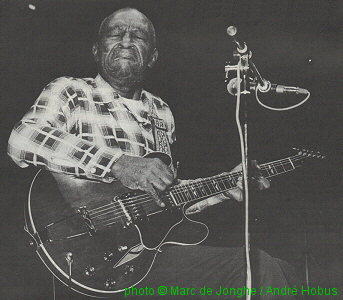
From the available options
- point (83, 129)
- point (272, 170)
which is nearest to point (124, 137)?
point (83, 129)

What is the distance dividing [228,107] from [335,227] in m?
0.68

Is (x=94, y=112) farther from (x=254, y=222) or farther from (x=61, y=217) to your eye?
(x=254, y=222)

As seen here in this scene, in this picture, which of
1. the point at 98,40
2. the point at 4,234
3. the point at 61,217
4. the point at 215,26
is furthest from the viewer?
the point at 215,26

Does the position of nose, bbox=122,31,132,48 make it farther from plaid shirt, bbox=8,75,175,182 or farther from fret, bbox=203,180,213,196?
fret, bbox=203,180,213,196

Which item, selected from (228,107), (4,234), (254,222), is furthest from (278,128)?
(4,234)

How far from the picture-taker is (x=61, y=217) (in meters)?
1.38

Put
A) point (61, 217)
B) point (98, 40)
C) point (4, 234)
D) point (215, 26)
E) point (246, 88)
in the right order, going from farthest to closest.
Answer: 1. point (215, 26)
2. point (98, 40)
3. point (4, 234)
4. point (61, 217)
5. point (246, 88)

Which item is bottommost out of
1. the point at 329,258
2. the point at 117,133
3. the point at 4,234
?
the point at 329,258

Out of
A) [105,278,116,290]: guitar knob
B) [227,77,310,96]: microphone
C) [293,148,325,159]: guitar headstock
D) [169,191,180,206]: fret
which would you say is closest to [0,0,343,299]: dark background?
[293,148,325,159]: guitar headstock

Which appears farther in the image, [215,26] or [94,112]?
[215,26]

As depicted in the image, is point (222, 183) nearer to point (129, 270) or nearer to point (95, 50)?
point (129, 270)

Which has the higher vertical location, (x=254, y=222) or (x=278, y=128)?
(x=278, y=128)

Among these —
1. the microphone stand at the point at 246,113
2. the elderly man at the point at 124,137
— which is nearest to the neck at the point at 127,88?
the elderly man at the point at 124,137

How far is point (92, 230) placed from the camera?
1.39 m
